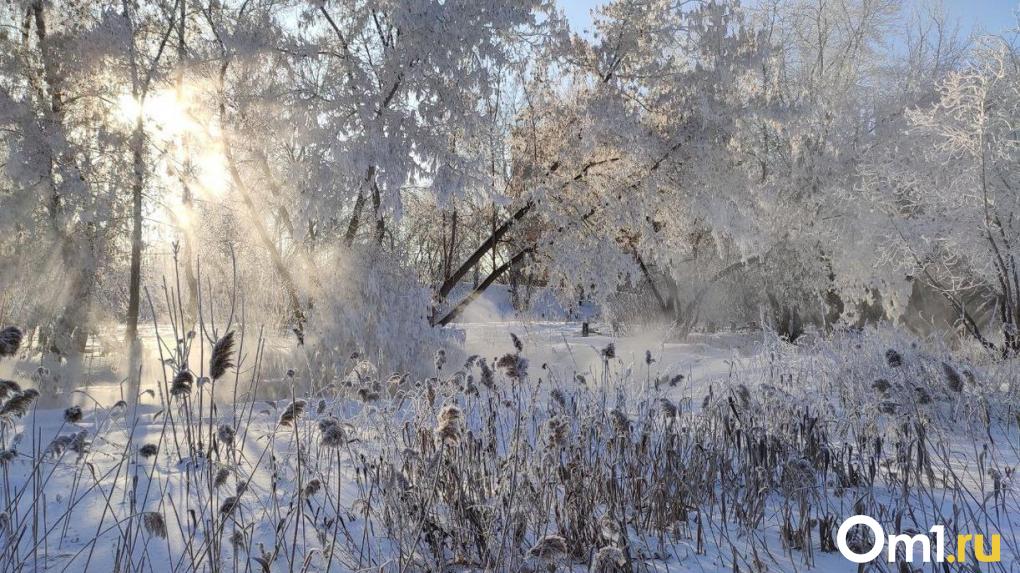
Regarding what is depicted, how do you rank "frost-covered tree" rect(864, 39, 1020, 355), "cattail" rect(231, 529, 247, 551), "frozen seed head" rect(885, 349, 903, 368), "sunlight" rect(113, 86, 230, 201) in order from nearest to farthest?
"cattail" rect(231, 529, 247, 551) < "frozen seed head" rect(885, 349, 903, 368) < "frost-covered tree" rect(864, 39, 1020, 355) < "sunlight" rect(113, 86, 230, 201)

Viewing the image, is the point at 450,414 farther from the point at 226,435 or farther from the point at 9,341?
the point at 9,341

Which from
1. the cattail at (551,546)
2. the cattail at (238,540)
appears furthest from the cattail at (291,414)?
the cattail at (551,546)

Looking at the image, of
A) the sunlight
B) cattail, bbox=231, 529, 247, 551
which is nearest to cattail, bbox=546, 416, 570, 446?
cattail, bbox=231, 529, 247, 551

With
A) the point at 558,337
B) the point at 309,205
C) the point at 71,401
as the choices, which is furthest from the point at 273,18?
the point at 558,337

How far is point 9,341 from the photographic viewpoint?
184 centimetres

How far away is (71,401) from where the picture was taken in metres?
7.32

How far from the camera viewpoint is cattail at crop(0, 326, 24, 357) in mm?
1810

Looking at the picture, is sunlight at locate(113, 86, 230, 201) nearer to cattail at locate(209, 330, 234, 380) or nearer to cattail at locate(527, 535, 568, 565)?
cattail at locate(209, 330, 234, 380)

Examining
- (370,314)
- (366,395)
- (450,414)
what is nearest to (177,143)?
(370,314)

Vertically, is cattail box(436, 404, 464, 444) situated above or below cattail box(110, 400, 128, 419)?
above

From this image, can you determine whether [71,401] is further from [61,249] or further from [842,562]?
[842,562]

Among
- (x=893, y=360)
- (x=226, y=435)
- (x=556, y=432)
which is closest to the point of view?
(x=226, y=435)

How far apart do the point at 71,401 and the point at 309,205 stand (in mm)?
3903

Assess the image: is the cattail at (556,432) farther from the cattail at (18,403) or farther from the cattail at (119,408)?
the cattail at (119,408)
